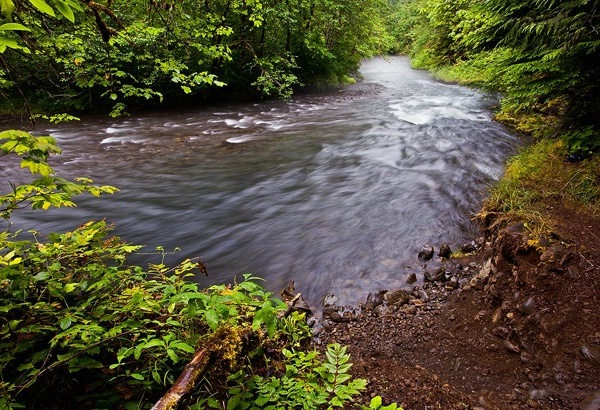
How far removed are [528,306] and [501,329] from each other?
305 millimetres

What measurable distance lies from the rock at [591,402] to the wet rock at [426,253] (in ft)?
7.08

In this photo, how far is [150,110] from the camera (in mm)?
13172

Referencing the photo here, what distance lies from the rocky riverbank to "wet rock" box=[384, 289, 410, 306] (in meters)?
0.01

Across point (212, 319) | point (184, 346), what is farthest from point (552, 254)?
point (184, 346)

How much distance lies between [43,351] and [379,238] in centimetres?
396

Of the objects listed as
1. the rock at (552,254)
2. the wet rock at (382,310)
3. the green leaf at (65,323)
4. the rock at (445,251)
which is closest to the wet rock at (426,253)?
the rock at (445,251)

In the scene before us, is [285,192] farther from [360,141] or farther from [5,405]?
[5,405]

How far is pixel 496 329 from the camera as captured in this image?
8.89ft

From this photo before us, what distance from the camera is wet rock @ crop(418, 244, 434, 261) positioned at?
13.4ft

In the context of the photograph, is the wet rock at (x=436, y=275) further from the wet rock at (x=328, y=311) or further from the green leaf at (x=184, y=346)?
the green leaf at (x=184, y=346)

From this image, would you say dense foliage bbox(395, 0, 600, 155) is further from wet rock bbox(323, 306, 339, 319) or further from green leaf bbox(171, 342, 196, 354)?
green leaf bbox(171, 342, 196, 354)

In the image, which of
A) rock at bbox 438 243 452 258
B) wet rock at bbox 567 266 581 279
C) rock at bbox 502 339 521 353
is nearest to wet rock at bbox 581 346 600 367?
rock at bbox 502 339 521 353

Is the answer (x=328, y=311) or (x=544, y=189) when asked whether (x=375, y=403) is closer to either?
(x=328, y=311)

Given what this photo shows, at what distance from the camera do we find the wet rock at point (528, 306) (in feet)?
8.74
